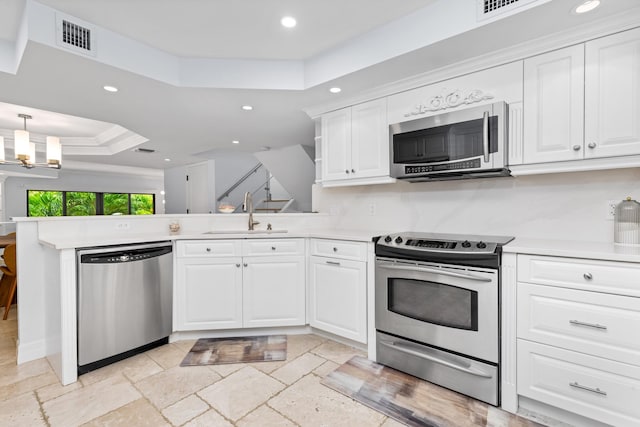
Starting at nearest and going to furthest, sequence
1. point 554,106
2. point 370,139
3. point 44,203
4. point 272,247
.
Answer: point 554,106, point 370,139, point 272,247, point 44,203

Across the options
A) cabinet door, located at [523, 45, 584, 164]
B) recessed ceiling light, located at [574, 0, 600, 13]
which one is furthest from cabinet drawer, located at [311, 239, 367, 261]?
recessed ceiling light, located at [574, 0, 600, 13]

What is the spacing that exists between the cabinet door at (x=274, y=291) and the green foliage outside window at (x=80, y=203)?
822 cm

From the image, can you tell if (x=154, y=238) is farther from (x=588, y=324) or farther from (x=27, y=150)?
(x=588, y=324)

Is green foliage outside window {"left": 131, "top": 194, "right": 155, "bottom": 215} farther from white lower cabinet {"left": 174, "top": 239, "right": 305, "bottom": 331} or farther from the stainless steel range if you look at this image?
the stainless steel range

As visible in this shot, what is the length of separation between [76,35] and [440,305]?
2.90 m

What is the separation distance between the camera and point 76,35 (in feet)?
6.41

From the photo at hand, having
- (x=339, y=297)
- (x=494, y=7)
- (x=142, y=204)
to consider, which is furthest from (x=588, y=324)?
(x=142, y=204)

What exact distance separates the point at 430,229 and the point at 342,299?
3.21ft

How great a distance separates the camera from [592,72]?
5.67ft

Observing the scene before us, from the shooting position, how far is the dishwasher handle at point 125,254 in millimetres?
2172

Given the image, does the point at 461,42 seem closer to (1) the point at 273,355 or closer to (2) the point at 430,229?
(2) the point at 430,229

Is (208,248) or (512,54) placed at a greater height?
(512,54)

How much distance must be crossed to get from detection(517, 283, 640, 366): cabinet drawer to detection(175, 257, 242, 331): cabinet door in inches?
83.6

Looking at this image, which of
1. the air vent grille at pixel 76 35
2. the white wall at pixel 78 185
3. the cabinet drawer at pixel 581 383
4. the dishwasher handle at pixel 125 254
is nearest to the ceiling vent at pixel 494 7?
the cabinet drawer at pixel 581 383
